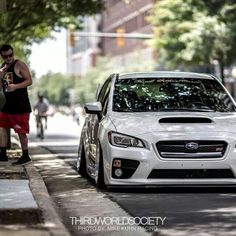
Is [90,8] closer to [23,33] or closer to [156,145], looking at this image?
[23,33]

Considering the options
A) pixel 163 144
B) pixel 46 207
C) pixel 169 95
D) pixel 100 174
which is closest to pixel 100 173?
pixel 100 174

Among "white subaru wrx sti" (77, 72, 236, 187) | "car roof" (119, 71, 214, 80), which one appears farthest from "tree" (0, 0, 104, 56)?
"white subaru wrx sti" (77, 72, 236, 187)

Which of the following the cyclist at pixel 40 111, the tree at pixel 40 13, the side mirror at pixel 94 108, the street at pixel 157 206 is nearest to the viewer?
the street at pixel 157 206

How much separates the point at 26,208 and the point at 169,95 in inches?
143

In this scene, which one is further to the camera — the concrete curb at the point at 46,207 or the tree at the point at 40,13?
the tree at the point at 40,13

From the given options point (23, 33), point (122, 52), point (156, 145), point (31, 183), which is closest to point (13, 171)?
point (31, 183)

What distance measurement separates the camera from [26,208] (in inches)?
288

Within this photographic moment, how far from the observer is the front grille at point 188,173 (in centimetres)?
921

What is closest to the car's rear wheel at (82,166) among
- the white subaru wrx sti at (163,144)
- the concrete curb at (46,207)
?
the concrete curb at (46,207)

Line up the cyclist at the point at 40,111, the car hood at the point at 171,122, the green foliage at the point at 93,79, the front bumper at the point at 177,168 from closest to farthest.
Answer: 1. the front bumper at the point at 177,168
2. the car hood at the point at 171,122
3. the cyclist at the point at 40,111
4. the green foliage at the point at 93,79

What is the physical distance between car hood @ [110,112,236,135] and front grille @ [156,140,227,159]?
0.55 ft

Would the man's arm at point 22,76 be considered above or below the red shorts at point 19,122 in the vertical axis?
above

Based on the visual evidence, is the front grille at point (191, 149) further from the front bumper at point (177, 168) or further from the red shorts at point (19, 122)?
the red shorts at point (19, 122)

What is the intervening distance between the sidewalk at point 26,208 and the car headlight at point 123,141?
1.04 meters
